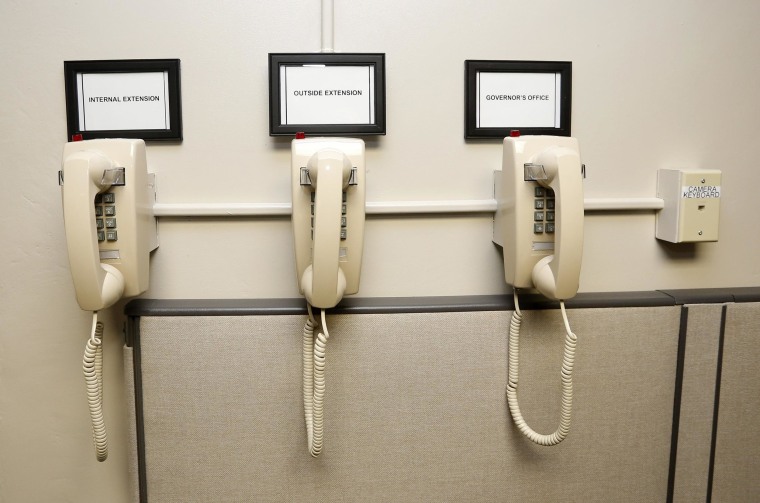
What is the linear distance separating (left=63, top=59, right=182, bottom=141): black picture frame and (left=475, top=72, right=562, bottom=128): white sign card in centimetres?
47

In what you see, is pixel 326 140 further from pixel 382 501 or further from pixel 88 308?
pixel 382 501

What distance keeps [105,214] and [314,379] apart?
372 mm

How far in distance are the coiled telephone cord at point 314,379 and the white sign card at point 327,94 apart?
293 mm

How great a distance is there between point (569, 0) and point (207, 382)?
831mm

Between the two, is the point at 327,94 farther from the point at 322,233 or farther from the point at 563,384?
the point at 563,384

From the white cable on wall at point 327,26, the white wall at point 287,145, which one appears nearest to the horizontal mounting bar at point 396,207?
the white wall at point 287,145

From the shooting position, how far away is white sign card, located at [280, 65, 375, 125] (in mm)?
850

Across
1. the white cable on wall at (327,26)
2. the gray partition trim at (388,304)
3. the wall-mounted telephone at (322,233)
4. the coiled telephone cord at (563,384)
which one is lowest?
the coiled telephone cord at (563,384)

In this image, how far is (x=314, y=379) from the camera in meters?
0.81

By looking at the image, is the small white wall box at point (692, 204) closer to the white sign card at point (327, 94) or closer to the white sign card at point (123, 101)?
the white sign card at point (327, 94)

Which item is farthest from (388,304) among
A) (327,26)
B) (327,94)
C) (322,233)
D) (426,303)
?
(327,26)

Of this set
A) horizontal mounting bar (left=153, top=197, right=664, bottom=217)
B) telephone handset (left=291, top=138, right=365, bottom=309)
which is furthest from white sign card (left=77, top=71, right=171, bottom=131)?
telephone handset (left=291, top=138, right=365, bottom=309)

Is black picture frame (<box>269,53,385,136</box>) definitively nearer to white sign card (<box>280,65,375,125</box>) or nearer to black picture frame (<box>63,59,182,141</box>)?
white sign card (<box>280,65,375,125</box>)

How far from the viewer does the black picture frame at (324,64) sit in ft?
2.76
